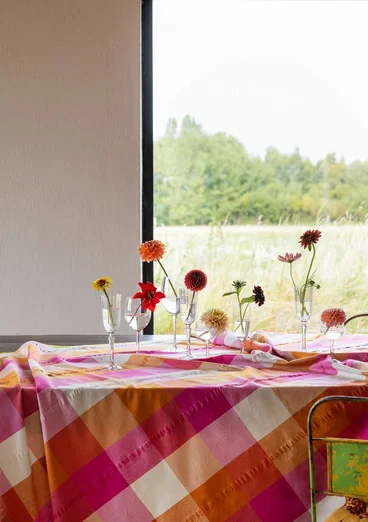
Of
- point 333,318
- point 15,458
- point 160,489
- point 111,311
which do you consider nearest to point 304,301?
point 333,318

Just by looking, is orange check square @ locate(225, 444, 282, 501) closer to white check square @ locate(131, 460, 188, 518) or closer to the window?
white check square @ locate(131, 460, 188, 518)

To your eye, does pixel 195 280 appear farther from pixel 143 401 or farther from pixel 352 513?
pixel 352 513

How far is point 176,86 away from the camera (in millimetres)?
4246

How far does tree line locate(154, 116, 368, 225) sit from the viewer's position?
13.9 feet

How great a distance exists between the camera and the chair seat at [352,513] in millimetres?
1695

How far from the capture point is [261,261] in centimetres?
427

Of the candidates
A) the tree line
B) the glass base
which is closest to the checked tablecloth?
the glass base

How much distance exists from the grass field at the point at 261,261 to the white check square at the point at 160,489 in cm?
228

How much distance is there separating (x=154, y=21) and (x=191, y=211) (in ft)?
3.39

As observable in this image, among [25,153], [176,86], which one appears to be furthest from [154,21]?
[25,153]

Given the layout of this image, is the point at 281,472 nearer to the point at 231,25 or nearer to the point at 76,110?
the point at 76,110

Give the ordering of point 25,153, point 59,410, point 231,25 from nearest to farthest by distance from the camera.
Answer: point 59,410 → point 25,153 → point 231,25

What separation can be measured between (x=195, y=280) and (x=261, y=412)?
0.53m

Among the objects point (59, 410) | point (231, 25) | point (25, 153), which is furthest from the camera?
point (231, 25)
